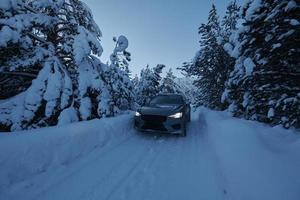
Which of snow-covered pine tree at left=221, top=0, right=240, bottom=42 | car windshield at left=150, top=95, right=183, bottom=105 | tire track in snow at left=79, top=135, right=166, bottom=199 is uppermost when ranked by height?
snow-covered pine tree at left=221, top=0, right=240, bottom=42

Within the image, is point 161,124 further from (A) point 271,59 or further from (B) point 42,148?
(B) point 42,148

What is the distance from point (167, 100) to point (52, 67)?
5.29m

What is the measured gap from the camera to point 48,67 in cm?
672

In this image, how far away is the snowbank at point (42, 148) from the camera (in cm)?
363

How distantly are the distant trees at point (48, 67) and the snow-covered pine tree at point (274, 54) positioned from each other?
498cm

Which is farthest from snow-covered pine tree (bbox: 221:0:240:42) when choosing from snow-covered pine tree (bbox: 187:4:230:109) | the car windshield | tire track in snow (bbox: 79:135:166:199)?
tire track in snow (bbox: 79:135:166:199)

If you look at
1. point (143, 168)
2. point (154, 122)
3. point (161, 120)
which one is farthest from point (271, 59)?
point (143, 168)

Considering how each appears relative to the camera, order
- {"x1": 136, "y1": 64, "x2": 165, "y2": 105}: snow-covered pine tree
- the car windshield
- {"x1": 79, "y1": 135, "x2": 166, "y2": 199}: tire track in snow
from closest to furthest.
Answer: {"x1": 79, "y1": 135, "x2": 166, "y2": 199}: tire track in snow → the car windshield → {"x1": 136, "y1": 64, "x2": 165, "y2": 105}: snow-covered pine tree

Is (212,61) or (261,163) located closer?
(261,163)

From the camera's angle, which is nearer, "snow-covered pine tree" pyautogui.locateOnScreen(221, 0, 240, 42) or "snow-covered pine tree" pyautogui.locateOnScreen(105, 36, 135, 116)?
"snow-covered pine tree" pyautogui.locateOnScreen(105, 36, 135, 116)

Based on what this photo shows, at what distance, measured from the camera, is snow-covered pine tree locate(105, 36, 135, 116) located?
8977 millimetres

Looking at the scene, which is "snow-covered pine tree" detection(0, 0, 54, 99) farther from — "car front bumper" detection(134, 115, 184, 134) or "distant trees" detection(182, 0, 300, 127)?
"distant trees" detection(182, 0, 300, 127)

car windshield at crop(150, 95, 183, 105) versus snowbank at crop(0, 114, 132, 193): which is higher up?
car windshield at crop(150, 95, 183, 105)

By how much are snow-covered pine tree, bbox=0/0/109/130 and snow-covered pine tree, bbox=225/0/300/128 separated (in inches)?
196
